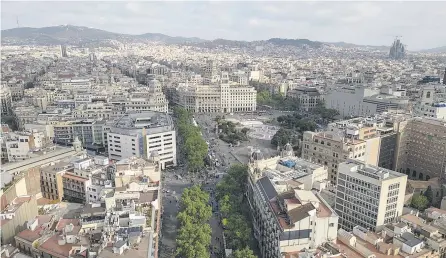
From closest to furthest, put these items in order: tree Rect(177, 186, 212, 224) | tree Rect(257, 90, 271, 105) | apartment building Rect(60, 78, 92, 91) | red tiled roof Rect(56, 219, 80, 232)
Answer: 1. red tiled roof Rect(56, 219, 80, 232)
2. tree Rect(177, 186, 212, 224)
3. apartment building Rect(60, 78, 92, 91)
4. tree Rect(257, 90, 271, 105)

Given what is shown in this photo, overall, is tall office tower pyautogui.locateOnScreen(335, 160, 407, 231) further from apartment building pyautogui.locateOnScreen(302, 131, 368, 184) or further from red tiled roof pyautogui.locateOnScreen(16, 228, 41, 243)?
red tiled roof pyautogui.locateOnScreen(16, 228, 41, 243)

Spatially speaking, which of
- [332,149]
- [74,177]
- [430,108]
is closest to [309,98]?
[430,108]

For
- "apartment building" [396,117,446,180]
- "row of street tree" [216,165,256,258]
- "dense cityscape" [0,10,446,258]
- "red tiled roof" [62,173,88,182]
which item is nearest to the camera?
"dense cityscape" [0,10,446,258]

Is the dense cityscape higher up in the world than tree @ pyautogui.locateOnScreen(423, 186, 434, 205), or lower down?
higher up

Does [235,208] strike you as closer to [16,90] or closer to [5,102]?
[5,102]

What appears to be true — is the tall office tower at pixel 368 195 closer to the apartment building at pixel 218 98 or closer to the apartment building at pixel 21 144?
the apartment building at pixel 21 144

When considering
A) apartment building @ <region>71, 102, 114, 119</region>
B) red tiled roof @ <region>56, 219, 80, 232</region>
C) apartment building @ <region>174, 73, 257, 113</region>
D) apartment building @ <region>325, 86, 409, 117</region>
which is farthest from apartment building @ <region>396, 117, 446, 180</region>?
apartment building @ <region>174, 73, 257, 113</region>

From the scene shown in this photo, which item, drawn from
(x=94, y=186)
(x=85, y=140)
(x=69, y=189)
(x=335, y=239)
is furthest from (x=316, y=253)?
(x=85, y=140)
